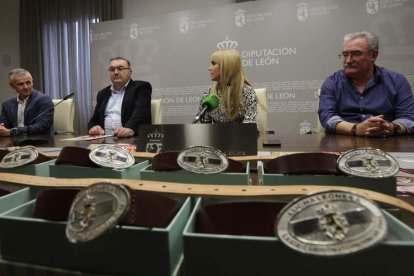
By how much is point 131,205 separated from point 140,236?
0.03 meters

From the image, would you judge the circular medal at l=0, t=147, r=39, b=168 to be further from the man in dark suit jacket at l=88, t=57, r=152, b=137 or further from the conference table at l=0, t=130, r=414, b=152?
the man in dark suit jacket at l=88, t=57, r=152, b=137

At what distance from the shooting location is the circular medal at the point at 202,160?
407 mm

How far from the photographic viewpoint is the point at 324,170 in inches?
15.1

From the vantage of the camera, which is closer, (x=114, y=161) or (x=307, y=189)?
(x=307, y=189)

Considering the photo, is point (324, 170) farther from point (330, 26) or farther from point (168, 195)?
point (330, 26)

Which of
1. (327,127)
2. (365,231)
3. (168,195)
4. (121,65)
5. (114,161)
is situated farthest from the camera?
(121,65)

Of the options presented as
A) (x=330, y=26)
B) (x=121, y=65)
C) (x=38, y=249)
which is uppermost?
(x=330, y=26)

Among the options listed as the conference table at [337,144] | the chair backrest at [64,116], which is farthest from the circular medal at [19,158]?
the chair backrest at [64,116]

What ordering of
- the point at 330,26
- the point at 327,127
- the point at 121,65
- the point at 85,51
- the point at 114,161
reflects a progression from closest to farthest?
the point at 114,161 → the point at 327,127 → the point at 121,65 → the point at 330,26 → the point at 85,51

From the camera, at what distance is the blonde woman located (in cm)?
199

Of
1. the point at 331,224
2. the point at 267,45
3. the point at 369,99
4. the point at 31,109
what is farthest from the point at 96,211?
the point at 267,45

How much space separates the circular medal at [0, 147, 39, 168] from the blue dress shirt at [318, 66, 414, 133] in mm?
1419

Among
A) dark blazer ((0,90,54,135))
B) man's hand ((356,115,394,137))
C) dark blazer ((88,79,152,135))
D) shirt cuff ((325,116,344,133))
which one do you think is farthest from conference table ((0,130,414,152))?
dark blazer ((0,90,54,135))

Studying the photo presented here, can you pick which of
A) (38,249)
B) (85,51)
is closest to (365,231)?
(38,249)
